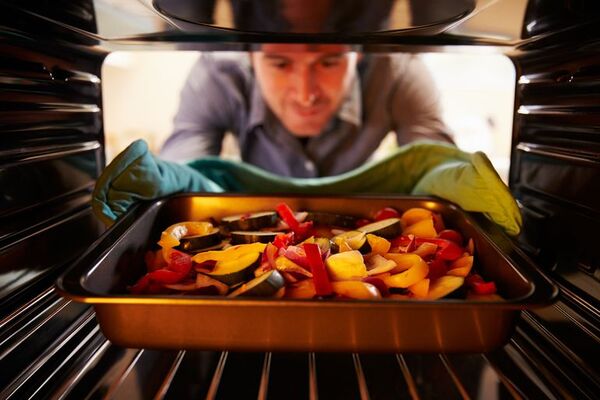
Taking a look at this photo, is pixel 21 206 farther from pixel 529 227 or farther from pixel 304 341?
pixel 529 227

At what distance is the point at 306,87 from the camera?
156cm

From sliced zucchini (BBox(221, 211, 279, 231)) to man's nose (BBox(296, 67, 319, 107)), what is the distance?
706 mm

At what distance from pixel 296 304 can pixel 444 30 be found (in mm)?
532

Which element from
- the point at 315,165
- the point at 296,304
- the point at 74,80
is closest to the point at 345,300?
the point at 296,304

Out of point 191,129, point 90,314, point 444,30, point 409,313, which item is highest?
point 444,30

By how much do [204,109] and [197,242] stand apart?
125cm

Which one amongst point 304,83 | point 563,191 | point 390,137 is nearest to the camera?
point 563,191

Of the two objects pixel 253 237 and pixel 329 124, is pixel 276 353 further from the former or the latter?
pixel 329 124

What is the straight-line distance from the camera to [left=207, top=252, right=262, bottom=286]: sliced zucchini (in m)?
0.73

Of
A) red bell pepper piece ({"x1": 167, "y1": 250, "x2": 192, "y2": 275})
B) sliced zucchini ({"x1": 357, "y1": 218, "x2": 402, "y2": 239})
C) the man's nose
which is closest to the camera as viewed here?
red bell pepper piece ({"x1": 167, "y1": 250, "x2": 192, "y2": 275})

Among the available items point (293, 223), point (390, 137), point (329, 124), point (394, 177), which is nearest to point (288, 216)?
point (293, 223)

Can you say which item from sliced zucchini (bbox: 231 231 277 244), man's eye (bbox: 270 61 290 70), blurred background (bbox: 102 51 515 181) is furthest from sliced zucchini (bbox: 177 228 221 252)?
blurred background (bbox: 102 51 515 181)

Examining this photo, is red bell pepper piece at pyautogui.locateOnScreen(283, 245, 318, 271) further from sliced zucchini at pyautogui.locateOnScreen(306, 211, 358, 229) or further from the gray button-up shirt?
the gray button-up shirt

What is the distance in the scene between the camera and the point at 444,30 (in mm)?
810
